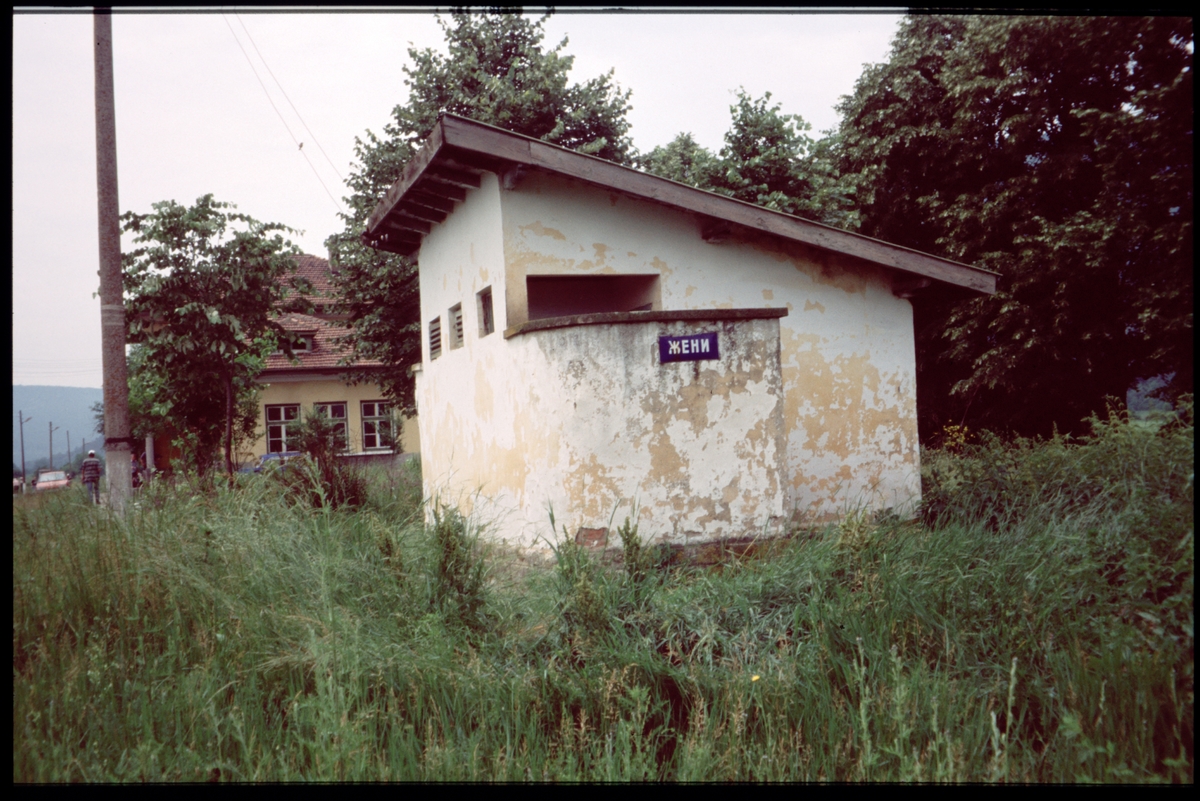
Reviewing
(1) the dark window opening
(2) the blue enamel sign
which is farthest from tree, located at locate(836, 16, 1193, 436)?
(2) the blue enamel sign

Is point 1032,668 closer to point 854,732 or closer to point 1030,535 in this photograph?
point 854,732

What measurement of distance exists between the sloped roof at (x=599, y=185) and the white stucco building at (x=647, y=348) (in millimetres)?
23

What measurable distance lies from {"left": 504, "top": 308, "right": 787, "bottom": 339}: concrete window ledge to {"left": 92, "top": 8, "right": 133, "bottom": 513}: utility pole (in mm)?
3857

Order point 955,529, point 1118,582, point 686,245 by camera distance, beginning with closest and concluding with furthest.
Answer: point 1118,582, point 955,529, point 686,245

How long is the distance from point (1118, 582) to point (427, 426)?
8.15 metres

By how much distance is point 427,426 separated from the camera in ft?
34.8

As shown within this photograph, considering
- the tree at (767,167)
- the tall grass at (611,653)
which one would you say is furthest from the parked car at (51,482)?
the tree at (767,167)

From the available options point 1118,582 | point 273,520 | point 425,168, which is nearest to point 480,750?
point 273,520

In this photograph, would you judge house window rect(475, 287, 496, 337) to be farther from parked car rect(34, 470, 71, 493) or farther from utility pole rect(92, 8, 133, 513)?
parked car rect(34, 470, 71, 493)

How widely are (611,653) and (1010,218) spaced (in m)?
13.6

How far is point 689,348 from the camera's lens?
235 inches

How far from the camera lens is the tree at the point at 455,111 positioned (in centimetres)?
1622

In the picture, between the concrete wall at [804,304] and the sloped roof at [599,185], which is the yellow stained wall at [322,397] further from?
the concrete wall at [804,304]

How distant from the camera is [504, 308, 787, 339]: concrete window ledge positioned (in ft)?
19.2
